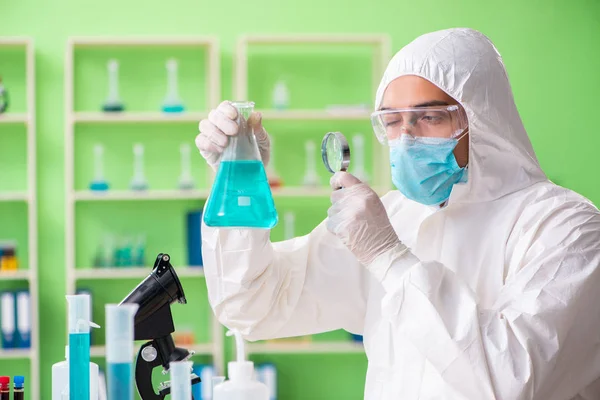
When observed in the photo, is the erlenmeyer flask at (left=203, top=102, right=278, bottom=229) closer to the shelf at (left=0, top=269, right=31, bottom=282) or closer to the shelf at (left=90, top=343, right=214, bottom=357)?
the shelf at (left=90, top=343, right=214, bottom=357)

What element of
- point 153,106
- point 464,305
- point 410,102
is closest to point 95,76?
point 153,106

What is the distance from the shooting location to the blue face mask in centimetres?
164

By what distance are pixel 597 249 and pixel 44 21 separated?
3.33m

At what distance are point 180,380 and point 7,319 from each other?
9.32 ft

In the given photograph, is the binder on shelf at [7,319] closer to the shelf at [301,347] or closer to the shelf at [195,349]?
the shelf at [195,349]

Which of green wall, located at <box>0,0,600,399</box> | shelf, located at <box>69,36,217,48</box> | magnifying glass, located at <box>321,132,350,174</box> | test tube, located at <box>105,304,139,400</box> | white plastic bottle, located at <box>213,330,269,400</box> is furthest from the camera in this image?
green wall, located at <box>0,0,600,399</box>

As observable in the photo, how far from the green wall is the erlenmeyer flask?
9.10 feet

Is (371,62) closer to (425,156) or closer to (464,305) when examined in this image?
(425,156)

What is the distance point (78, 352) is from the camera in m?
1.19

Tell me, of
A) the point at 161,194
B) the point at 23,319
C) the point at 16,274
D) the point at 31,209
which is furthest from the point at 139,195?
the point at 23,319

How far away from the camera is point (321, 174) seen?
4211 millimetres

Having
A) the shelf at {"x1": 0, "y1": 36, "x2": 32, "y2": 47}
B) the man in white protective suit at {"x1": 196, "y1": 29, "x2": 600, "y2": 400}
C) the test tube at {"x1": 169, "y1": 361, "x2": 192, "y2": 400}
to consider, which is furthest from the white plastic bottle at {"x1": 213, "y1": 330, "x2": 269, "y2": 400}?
the shelf at {"x1": 0, "y1": 36, "x2": 32, "y2": 47}

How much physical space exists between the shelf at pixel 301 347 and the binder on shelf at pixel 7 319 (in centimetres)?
109

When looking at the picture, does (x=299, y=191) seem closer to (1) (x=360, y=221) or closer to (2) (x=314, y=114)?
(2) (x=314, y=114)
